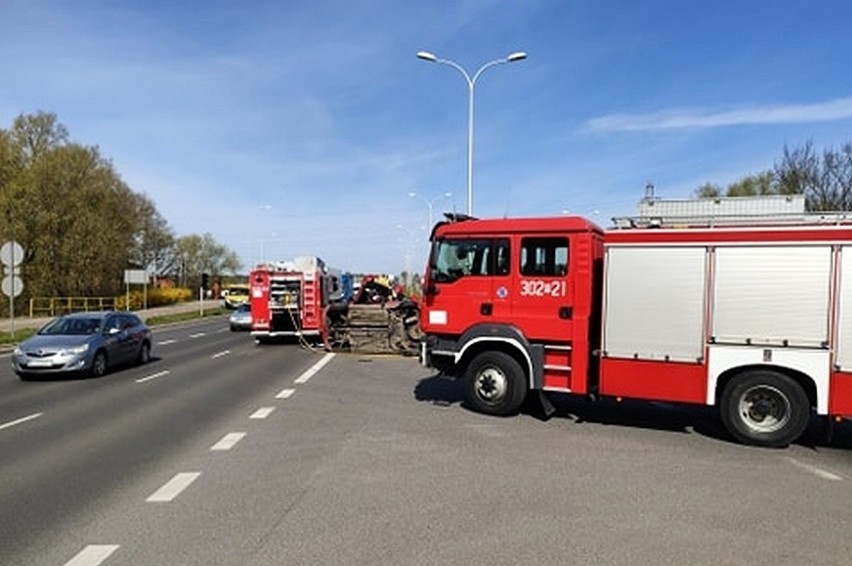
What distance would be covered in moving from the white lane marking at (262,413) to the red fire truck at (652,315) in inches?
98.8

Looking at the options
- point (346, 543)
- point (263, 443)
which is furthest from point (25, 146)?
point (346, 543)

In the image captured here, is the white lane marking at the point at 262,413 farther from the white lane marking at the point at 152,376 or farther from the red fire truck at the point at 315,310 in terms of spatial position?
the red fire truck at the point at 315,310

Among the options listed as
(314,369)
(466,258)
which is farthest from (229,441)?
(314,369)

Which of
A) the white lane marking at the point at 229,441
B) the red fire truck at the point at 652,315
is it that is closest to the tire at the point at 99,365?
the white lane marking at the point at 229,441

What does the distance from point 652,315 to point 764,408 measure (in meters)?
1.72

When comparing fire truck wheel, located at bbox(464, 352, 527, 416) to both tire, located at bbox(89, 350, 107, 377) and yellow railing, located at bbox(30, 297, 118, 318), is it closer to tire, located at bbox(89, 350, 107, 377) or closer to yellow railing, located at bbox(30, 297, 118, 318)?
tire, located at bbox(89, 350, 107, 377)

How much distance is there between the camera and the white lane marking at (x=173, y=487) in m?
6.14

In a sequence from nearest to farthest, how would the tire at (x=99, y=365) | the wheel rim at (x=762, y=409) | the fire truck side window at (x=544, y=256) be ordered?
1. the wheel rim at (x=762, y=409)
2. the fire truck side window at (x=544, y=256)
3. the tire at (x=99, y=365)

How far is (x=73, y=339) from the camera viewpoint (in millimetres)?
15664

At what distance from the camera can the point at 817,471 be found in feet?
24.3

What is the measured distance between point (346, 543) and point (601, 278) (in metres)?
6.01

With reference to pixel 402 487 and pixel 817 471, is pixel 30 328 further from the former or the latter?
pixel 817 471

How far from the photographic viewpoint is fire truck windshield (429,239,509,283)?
1045cm

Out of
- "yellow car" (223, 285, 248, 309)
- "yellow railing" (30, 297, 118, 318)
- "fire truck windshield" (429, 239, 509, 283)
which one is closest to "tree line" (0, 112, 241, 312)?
"yellow railing" (30, 297, 118, 318)
